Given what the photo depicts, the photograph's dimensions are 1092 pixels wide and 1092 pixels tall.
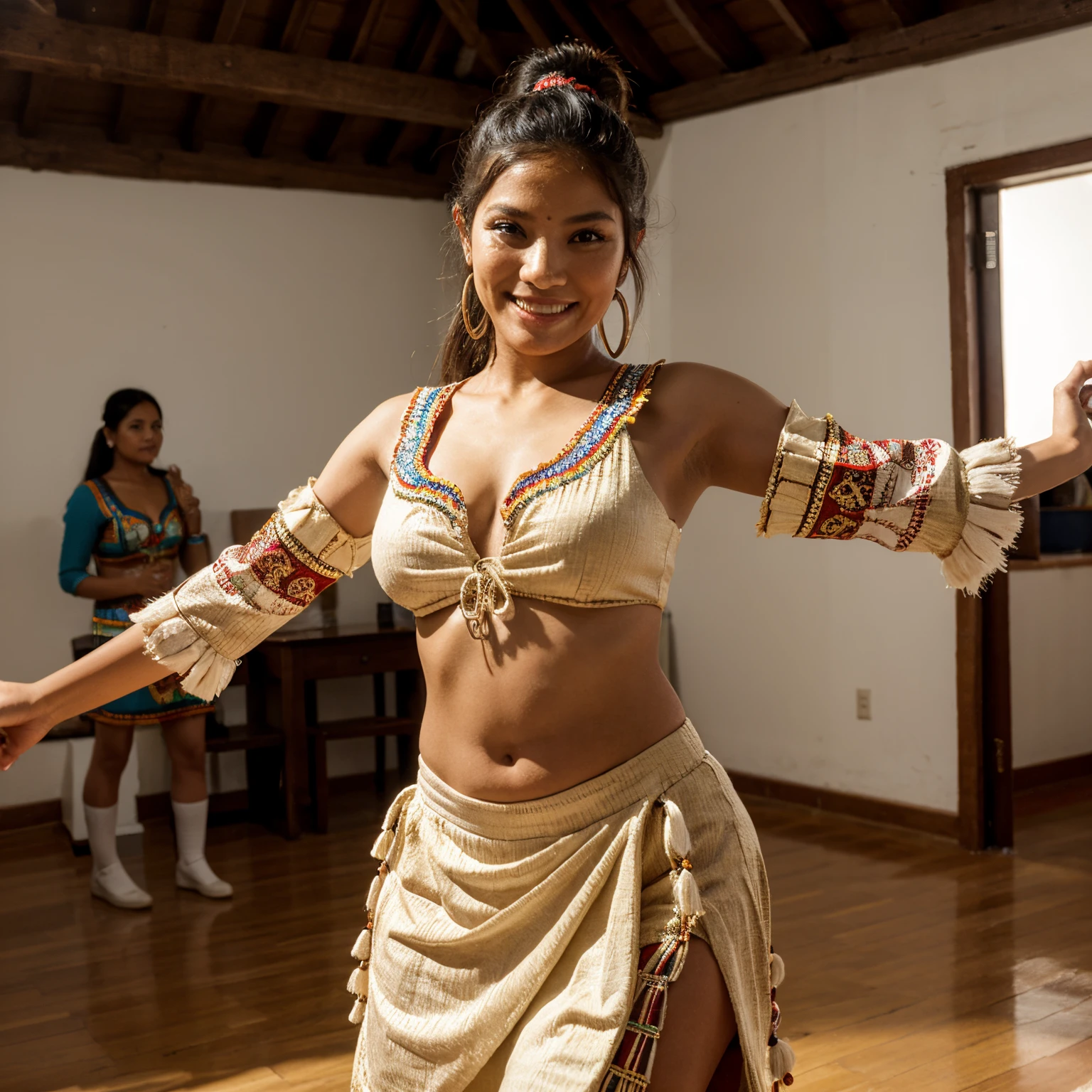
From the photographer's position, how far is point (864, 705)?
16.0ft

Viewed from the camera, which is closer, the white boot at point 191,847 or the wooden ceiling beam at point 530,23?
the white boot at point 191,847

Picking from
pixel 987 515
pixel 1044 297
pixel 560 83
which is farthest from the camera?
pixel 1044 297

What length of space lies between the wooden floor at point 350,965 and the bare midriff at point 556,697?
5.64 ft

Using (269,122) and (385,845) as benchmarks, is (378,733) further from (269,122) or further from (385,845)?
(385,845)

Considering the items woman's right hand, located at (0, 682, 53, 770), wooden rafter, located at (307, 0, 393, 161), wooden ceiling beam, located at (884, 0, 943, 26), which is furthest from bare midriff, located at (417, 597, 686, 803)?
wooden rafter, located at (307, 0, 393, 161)

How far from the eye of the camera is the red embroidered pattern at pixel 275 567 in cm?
162

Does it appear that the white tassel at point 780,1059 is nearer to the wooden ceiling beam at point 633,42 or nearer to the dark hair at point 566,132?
the dark hair at point 566,132

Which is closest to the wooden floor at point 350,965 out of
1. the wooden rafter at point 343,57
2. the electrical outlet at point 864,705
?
the electrical outlet at point 864,705

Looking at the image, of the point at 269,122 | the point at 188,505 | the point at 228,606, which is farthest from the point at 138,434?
the point at 228,606

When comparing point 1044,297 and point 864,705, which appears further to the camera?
point 1044,297

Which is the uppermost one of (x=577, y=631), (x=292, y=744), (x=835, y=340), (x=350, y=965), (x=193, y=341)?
(x=193, y=341)

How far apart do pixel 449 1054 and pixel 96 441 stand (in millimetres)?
3446

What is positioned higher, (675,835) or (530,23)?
(530,23)

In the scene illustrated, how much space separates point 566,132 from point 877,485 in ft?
1.75
